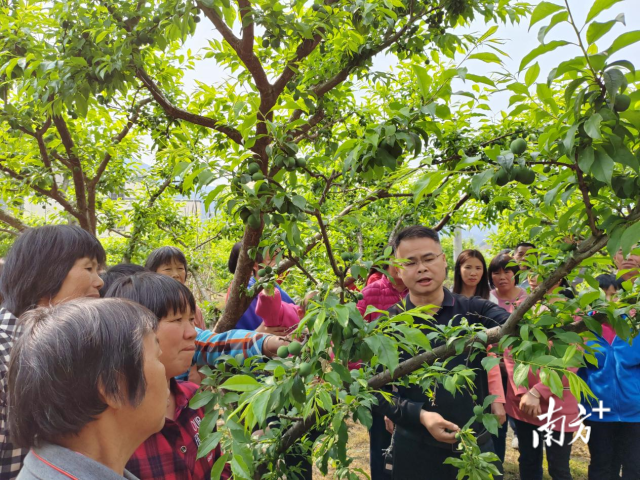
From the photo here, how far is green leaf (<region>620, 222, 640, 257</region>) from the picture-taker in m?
0.98

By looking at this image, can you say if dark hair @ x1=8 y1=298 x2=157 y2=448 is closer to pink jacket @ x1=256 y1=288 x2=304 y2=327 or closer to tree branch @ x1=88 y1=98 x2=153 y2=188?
pink jacket @ x1=256 y1=288 x2=304 y2=327

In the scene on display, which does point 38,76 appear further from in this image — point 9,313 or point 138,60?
point 9,313

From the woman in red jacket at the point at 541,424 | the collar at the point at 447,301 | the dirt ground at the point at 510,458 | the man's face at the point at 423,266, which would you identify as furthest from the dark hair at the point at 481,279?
the man's face at the point at 423,266

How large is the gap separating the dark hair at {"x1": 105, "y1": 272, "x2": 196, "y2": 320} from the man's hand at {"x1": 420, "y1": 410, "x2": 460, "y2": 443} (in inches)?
44.3

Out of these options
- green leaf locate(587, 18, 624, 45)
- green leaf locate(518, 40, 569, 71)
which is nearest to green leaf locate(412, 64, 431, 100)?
green leaf locate(518, 40, 569, 71)

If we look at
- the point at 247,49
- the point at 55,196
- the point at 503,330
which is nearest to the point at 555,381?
the point at 503,330

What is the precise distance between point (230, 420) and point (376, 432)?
7.54ft

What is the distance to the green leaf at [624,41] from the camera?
3.05 ft

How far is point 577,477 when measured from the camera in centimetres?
426

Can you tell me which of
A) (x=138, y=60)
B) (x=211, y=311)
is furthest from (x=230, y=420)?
(x=211, y=311)

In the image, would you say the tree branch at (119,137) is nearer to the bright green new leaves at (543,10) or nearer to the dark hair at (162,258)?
the dark hair at (162,258)

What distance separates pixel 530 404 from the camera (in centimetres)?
315

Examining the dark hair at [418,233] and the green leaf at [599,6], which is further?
the dark hair at [418,233]

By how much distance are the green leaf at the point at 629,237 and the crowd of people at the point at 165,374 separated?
381 millimetres
